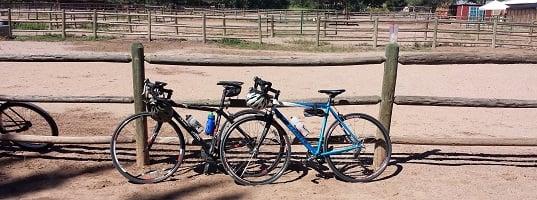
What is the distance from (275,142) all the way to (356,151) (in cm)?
75

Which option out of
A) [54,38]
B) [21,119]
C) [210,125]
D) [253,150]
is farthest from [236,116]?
[54,38]

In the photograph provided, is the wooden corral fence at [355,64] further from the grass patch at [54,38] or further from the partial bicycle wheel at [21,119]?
the grass patch at [54,38]

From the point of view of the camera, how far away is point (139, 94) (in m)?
4.50

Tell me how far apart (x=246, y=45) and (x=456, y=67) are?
327 inches

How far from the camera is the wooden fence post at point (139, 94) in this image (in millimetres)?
4438

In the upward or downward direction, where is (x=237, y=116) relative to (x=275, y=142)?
upward

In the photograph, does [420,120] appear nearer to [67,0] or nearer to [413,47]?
[413,47]

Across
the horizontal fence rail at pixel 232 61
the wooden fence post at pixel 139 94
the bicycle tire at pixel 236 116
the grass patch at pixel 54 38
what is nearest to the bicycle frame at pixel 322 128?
the bicycle tire at pixel 236 116

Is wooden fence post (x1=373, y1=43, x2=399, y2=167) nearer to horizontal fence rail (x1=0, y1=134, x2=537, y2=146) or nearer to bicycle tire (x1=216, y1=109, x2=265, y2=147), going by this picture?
horizontal fence rail (x1=0, y1=134, x2=537, y2=146)

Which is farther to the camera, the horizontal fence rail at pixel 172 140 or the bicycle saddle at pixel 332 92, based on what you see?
the horizontal fence rail at pixel 172 140

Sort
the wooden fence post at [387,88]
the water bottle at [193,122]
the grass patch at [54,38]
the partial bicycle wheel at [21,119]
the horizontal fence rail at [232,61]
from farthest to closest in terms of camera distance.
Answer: the grass patch at [54,38], the partial bicycle wheel at [21,119], the horizontal fence rail at [232,61], the wooden fence post at [387,88], the water bottle at [193,122]

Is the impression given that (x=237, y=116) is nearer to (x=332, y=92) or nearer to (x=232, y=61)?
(x=232, y=61)

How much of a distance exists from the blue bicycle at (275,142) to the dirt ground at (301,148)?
14 centimetres

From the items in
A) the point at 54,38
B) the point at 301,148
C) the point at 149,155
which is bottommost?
the point at 301,148
